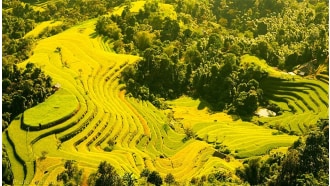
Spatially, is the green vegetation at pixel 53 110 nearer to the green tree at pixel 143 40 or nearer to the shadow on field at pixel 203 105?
the shadow on field at pixel 203 105

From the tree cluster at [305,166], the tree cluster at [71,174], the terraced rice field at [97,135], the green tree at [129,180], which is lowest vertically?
the terraced rice field at [97,135]

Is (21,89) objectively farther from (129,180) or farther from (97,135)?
(129,180)

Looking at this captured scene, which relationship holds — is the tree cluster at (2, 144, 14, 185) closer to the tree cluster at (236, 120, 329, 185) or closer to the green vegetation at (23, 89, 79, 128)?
the green vegetation at (23, 89, 79, 128)

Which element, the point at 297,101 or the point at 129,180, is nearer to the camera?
the point at 129,180

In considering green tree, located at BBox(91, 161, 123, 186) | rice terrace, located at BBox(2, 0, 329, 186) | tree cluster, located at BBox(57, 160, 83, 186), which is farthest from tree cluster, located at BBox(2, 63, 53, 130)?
green tree, located at BBox(91, 161, 123, 186)

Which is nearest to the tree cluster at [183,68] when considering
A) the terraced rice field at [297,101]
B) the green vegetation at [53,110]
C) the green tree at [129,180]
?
the terraced rice field at [297,101]

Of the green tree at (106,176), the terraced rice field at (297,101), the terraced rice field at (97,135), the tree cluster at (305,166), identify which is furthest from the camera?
the terraced rice field at (297,101)

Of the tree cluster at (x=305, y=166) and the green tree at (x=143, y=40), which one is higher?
the tree cluster at (x=305, y=166)

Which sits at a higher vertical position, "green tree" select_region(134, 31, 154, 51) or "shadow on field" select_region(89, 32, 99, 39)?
"green tree" select_region(134, 31, 154, 51)

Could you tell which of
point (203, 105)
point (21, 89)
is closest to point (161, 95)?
point (203, 105)

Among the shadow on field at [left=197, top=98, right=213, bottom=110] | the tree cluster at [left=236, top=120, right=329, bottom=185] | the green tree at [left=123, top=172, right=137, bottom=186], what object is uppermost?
the tree cluster at [left=236, top=120, right=329, bottom=185]
